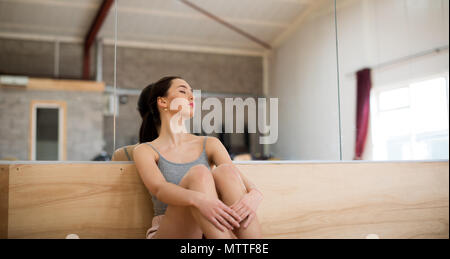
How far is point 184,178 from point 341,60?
5.35 feet

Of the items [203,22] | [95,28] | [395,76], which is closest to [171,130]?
[203,22]

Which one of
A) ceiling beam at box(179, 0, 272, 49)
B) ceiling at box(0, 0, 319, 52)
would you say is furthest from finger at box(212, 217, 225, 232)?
ceiling beam at box(179, 0, 272, 49)

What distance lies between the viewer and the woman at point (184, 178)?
1.11m

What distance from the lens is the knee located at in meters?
1.23

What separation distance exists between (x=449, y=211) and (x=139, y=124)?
4.93 feet

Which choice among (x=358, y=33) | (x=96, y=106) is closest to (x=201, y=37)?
(x=358, y=33)

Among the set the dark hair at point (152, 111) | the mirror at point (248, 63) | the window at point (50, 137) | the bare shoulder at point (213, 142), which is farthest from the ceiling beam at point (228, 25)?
the window at point (50, 137)

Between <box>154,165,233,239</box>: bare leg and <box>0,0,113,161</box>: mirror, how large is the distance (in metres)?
3.79

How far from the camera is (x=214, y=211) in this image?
1088 mm

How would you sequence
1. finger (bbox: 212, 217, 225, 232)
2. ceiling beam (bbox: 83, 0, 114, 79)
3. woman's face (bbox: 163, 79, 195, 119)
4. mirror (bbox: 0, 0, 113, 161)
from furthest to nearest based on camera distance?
mirror (bbox: 0, 0, 113, 161), ceiling beam (bbox: 83, 0, 114, 79), woman's face (bbox: 163, 79, 195, 119), finger (bbox: 212, 217, 225, 232)

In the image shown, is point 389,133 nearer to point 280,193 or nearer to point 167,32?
point 280,193

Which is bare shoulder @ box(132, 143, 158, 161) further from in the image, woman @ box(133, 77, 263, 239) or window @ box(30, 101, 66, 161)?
window @ box(30, 101, 66, 161)

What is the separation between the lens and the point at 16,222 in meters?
1.32

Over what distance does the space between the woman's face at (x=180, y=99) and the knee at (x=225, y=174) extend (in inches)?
11.7
